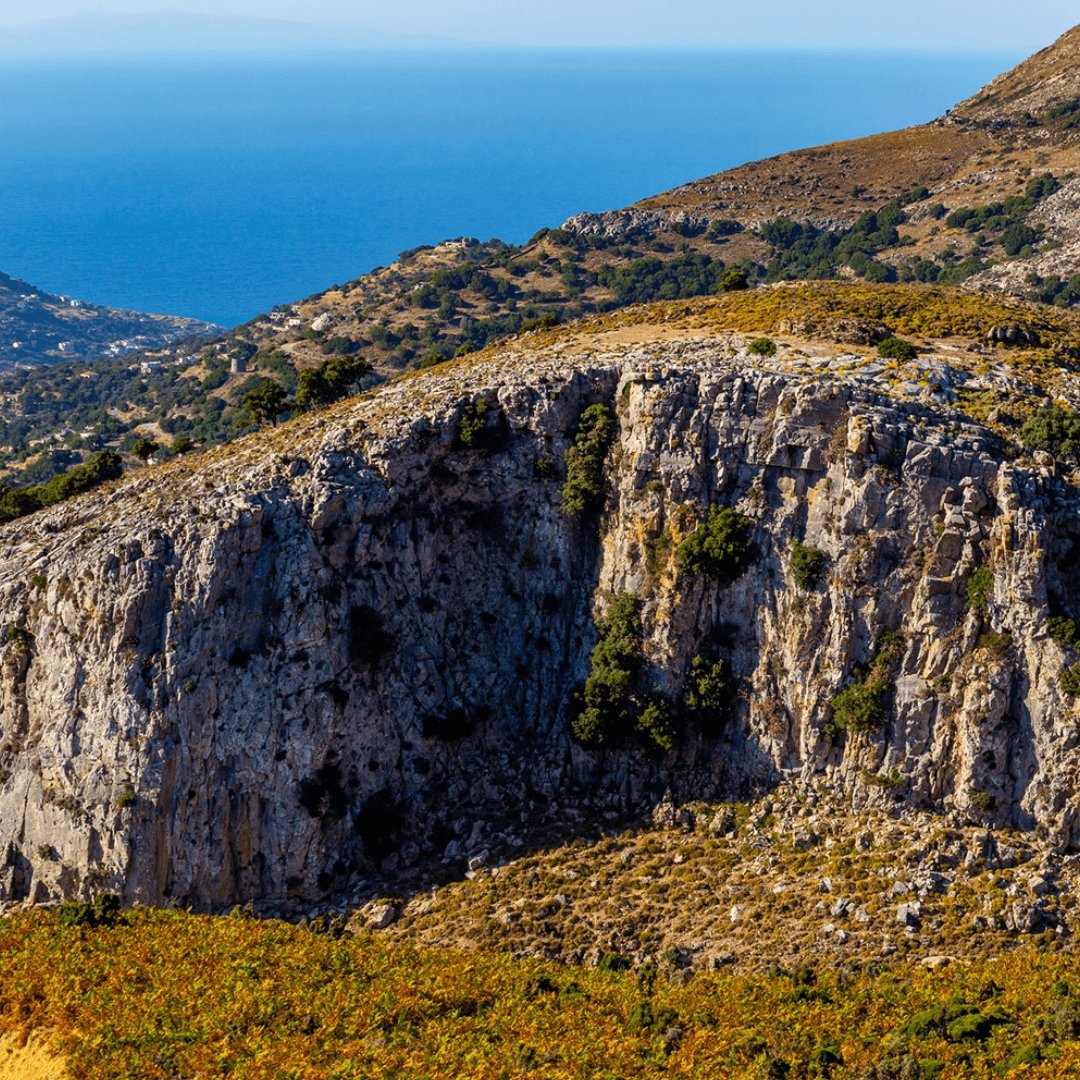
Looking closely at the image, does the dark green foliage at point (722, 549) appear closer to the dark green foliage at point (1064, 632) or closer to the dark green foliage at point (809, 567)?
the dark green foliage at point (809, 567)

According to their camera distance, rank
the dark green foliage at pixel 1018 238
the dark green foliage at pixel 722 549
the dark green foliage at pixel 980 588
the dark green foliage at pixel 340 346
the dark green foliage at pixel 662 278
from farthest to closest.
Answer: the dark green foliage at pixel 340 346 < the dark green foliage at pixel 662 278 < the dark green foliage at pixel 1018 238 < the dark green foliage at pixel 722 549 < the dark green foliage at pixel 980 588

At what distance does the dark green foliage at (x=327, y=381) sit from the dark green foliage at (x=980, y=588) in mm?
37061

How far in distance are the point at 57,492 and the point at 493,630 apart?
27.8 meters

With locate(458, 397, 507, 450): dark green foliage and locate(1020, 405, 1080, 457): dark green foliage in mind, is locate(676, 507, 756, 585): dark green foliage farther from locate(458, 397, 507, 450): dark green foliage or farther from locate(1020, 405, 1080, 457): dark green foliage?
locate(1020, 405, 1080, 457): dark green foliage

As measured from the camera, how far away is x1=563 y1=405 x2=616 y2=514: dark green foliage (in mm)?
45219

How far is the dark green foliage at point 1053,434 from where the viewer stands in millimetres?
39969

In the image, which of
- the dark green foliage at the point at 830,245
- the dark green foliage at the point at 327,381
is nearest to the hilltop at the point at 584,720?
the dark green foliage at the point at 327,381

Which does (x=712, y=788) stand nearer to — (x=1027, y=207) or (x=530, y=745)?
(x=530, y=745)

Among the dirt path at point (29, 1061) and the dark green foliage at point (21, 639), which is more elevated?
the dark green foliage at point (21, 639)

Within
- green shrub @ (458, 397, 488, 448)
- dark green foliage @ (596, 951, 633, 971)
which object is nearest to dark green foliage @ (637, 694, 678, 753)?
dark green foliage @ (596, 951, 633, 971)

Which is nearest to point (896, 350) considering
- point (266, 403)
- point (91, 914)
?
point (266, 403)

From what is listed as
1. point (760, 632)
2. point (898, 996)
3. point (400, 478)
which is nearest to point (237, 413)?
point (400, 478)

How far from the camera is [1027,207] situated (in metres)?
A: 110

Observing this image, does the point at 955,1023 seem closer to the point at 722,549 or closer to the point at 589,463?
the point at 722,549
